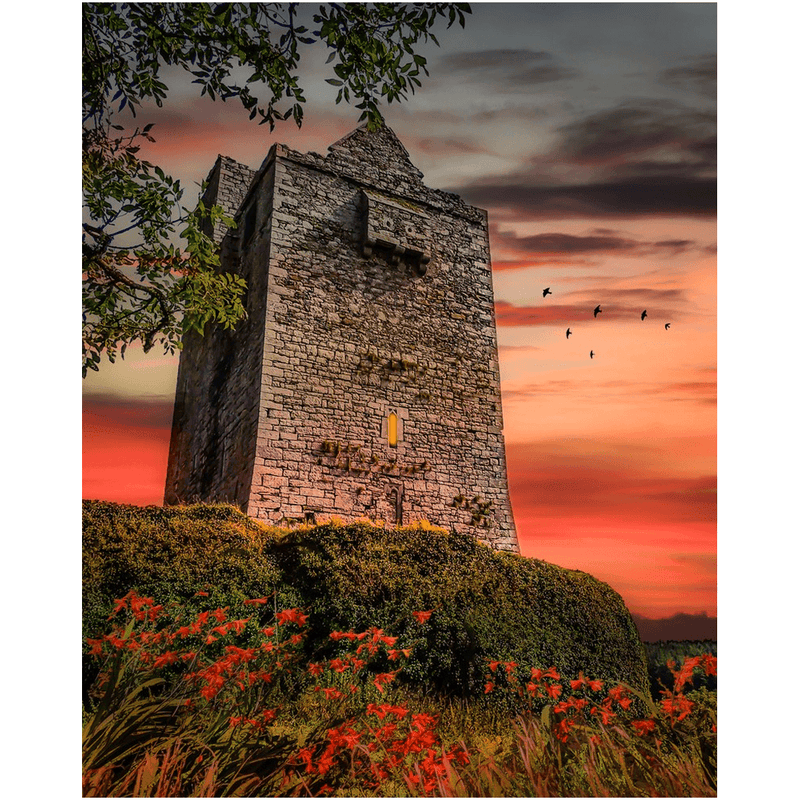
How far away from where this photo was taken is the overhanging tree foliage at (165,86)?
16.9ft

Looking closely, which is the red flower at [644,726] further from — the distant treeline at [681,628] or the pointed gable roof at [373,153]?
the pointed gable roof at [373,153]

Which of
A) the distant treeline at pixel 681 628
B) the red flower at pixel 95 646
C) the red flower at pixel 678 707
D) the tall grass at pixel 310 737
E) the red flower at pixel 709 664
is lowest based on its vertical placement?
the tall grass at pixel 310 737

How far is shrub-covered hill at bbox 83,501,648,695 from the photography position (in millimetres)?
4695

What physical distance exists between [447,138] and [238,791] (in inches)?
206

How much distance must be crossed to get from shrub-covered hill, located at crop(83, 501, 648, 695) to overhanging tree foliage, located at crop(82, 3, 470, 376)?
1902mm

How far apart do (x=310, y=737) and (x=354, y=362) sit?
7.03 metres

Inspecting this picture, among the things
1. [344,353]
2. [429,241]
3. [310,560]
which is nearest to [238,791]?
[310,560]

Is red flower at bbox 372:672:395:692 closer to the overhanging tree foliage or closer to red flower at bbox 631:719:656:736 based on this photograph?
red flower at bbox 631:719:656:736

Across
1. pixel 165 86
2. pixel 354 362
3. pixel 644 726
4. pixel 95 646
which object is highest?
pixel 165 86

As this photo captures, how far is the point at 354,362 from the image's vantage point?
10.0m

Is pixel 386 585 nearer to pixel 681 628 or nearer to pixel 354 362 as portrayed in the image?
pixel 681 628

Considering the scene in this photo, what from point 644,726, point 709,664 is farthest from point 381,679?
point 709,664

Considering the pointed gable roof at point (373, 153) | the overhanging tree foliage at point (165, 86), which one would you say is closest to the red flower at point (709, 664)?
the overhanging tree foliage at point (165, 86)

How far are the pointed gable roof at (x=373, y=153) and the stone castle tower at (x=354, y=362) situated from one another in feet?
0.11
